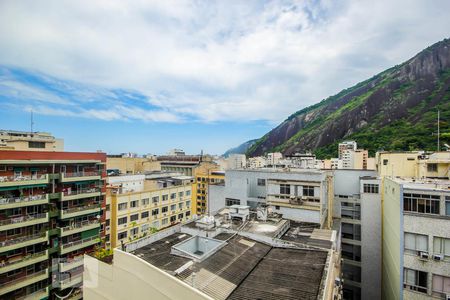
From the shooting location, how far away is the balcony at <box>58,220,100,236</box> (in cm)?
2839

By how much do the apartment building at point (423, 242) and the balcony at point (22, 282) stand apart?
34927 millimetres

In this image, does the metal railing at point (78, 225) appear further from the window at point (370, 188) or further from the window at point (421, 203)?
the window at point (370, 188)

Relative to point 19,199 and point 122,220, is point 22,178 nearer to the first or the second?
point 19,199

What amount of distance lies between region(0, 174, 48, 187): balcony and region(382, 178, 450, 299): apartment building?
117 ft

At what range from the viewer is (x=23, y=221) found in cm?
2481

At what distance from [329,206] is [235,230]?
15.9 m

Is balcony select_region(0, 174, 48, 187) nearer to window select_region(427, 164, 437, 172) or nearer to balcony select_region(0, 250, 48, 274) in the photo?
balcony select_region(0, 250, 48, 274)

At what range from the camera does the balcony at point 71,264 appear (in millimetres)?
28000

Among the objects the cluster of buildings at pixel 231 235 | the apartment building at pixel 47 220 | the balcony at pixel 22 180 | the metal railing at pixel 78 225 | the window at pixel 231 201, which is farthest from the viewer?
the window at pixel 231 201

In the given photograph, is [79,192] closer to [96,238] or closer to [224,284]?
[96,238]

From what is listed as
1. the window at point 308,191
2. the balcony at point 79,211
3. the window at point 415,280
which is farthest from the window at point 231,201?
the window at point 415,280

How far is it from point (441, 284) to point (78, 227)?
3687 centimetres

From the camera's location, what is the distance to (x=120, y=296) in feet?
57.8

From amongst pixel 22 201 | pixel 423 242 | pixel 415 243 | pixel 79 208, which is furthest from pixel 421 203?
pixel 22 201
